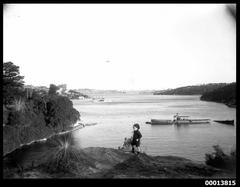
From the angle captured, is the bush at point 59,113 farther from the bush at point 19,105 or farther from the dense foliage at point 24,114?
the bush at point 19,105

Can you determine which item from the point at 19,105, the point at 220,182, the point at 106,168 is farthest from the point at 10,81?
the point at 220,182

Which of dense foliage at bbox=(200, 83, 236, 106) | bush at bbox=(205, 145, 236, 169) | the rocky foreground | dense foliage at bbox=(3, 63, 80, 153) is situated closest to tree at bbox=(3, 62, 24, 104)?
dense foliage at bbox=(3, 63, 80, 153)

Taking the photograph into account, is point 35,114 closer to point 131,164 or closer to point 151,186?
point 131,164

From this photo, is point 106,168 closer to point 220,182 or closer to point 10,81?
point 220,182

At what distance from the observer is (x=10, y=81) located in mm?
21797

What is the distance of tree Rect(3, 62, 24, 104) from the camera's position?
2103 cm

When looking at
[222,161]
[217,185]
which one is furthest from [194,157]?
[217,185]

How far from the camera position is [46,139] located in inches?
979

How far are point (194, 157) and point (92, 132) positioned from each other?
14222 millimetres

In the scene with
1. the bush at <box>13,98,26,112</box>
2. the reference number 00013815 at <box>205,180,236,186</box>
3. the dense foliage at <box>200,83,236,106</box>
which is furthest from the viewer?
the dense foliage at <box>200,83,236,106</box>

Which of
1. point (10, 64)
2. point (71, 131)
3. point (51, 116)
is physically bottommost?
point (71, 131)

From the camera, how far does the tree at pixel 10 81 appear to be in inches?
828

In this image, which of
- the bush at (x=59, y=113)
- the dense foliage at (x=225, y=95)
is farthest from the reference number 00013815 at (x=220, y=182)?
the dense foliage at (x=225, y=95)

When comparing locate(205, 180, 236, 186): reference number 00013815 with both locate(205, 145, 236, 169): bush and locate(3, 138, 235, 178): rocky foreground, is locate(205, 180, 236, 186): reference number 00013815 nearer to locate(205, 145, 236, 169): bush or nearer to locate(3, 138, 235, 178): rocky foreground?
locate(3, 138, 235, 178): rocky foreground
